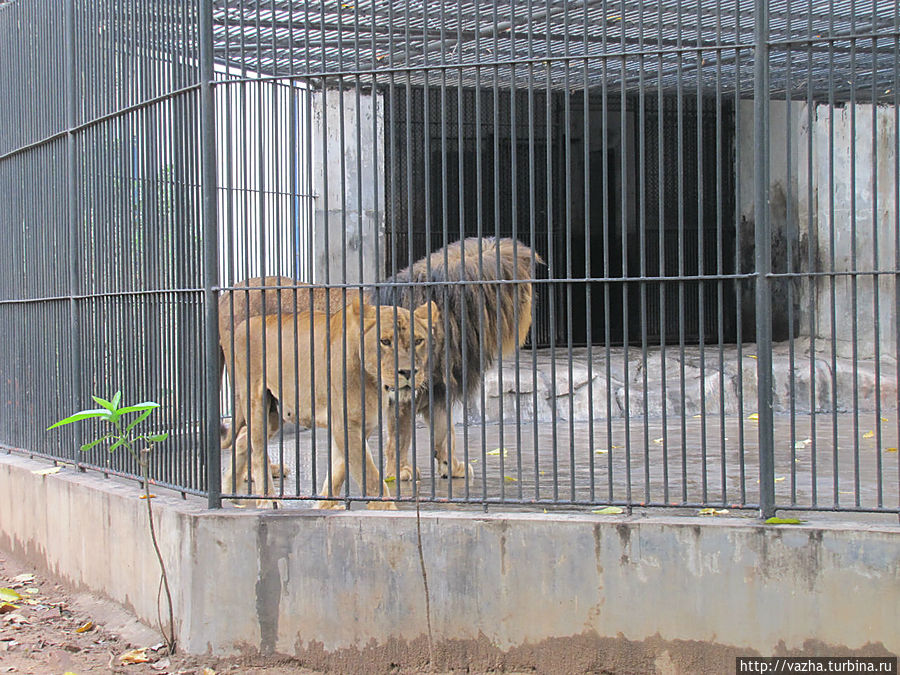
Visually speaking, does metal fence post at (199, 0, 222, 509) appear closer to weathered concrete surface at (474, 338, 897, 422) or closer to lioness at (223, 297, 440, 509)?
lioness at (223, 297, 440, 509)

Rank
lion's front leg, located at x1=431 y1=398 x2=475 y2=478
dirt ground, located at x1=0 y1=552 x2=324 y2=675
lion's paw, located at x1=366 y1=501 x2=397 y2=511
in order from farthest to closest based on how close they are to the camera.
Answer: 1. lion's front leg, located at x1=431 y1=398 x2=475 y2=478
2. lion's paw, located at x1=366 y1=501 x2=397 y2=511
3. dirt ground, located at x1=0 y1=552 x2=324 y2=675

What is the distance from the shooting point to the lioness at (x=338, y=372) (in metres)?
5.01

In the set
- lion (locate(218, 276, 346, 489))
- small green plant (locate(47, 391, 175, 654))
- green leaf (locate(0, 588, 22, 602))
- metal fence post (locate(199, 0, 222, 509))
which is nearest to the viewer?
small green plant (locate(47, 391, 175, 654))

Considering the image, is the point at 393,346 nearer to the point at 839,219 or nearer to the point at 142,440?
the point at 142,440

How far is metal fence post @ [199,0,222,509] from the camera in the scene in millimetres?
4984

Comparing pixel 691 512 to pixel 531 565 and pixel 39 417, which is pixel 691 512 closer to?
pixel 531 565

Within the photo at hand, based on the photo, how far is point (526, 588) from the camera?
176 inches

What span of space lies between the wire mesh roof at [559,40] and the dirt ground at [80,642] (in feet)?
9.03

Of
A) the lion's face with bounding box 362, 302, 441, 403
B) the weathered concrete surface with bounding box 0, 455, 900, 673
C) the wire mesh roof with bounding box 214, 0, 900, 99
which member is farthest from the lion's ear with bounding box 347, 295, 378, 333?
the wire mesh roof with bounding box 214, 0, 900, 99

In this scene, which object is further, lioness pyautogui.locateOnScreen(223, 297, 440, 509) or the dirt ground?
lioness pyautogui.locateOnScreen(223, 297, 440, 509)

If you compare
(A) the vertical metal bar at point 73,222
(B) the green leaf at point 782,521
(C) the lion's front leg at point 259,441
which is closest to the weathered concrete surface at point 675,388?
(C) the lion's front leg at point 259,441

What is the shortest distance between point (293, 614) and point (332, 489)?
71 centimetres

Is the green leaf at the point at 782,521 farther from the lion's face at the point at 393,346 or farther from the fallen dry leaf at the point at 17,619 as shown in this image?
the fallen dry leaf at the point at 17,619

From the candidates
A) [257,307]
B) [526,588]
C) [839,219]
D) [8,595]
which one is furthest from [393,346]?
[839,219]
